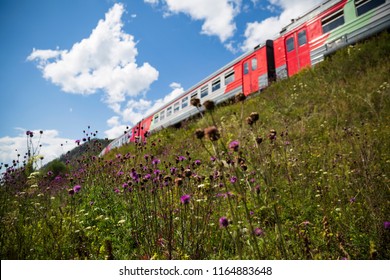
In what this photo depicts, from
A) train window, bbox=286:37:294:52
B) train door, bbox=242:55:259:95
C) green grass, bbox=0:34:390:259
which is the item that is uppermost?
train window, bbox=286:37:294:52

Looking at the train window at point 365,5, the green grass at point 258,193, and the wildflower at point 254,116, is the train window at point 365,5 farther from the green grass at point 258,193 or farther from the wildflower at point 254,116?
the wildflower at point 254,116

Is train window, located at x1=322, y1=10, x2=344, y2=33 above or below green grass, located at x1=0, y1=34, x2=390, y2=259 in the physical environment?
above

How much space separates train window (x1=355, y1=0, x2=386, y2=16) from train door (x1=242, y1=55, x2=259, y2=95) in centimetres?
370

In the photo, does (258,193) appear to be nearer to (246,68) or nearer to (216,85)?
(246,68)

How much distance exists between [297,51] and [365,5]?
2359mm

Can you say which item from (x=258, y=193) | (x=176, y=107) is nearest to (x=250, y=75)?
(x=176, y=107)

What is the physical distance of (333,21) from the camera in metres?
7.82

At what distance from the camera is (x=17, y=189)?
13.0 feet

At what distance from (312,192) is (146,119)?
57.8 feet

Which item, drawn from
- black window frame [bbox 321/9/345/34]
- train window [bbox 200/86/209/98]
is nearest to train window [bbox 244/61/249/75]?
Result: train window [bbox 200/86/209/98]

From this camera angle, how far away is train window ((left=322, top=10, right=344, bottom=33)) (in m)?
7.59

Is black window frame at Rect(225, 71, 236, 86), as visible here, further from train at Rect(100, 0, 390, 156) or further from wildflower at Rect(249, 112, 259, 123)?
wildflower at Rect(249, 112, 259, 123)

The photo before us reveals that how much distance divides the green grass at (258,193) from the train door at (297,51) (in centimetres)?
132
